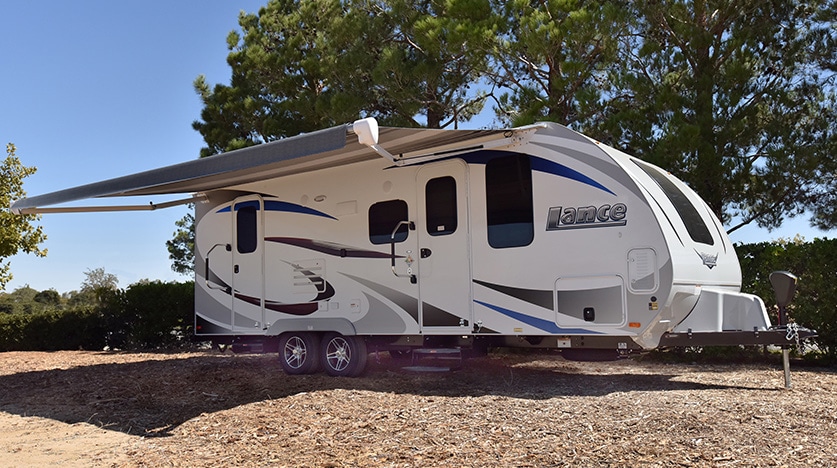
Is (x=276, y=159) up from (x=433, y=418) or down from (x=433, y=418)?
up

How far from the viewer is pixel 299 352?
30.0 ft

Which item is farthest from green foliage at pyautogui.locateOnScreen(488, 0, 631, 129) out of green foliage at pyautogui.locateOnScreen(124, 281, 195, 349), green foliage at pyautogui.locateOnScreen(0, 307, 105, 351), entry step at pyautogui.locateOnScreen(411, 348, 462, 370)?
green foliage at pyautogui.locateOnScreen(0, 307, 105, 351)

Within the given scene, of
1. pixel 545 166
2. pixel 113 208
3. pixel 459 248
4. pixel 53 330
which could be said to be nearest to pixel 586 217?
pixel 545 166

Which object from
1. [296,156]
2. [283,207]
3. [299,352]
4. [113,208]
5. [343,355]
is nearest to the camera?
[296,156]

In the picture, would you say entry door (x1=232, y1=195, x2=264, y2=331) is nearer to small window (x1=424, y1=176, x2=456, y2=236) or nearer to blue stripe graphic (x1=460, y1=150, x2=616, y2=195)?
small window (x1=424, y1=176, x2=456, y2=236)

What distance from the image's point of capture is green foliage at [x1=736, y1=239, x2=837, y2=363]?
369 inches

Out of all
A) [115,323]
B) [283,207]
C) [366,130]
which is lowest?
[115,323]

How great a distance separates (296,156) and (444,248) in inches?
79.7

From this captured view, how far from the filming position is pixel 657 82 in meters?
11.6

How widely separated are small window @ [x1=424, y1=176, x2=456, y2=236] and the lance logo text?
1.14 m

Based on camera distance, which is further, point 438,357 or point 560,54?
point 560,54

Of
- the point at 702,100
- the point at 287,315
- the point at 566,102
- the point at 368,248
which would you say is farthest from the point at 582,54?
the point at 287,315

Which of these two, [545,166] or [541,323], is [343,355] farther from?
[545,166]

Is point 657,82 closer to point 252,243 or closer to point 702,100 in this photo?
point 702,100
